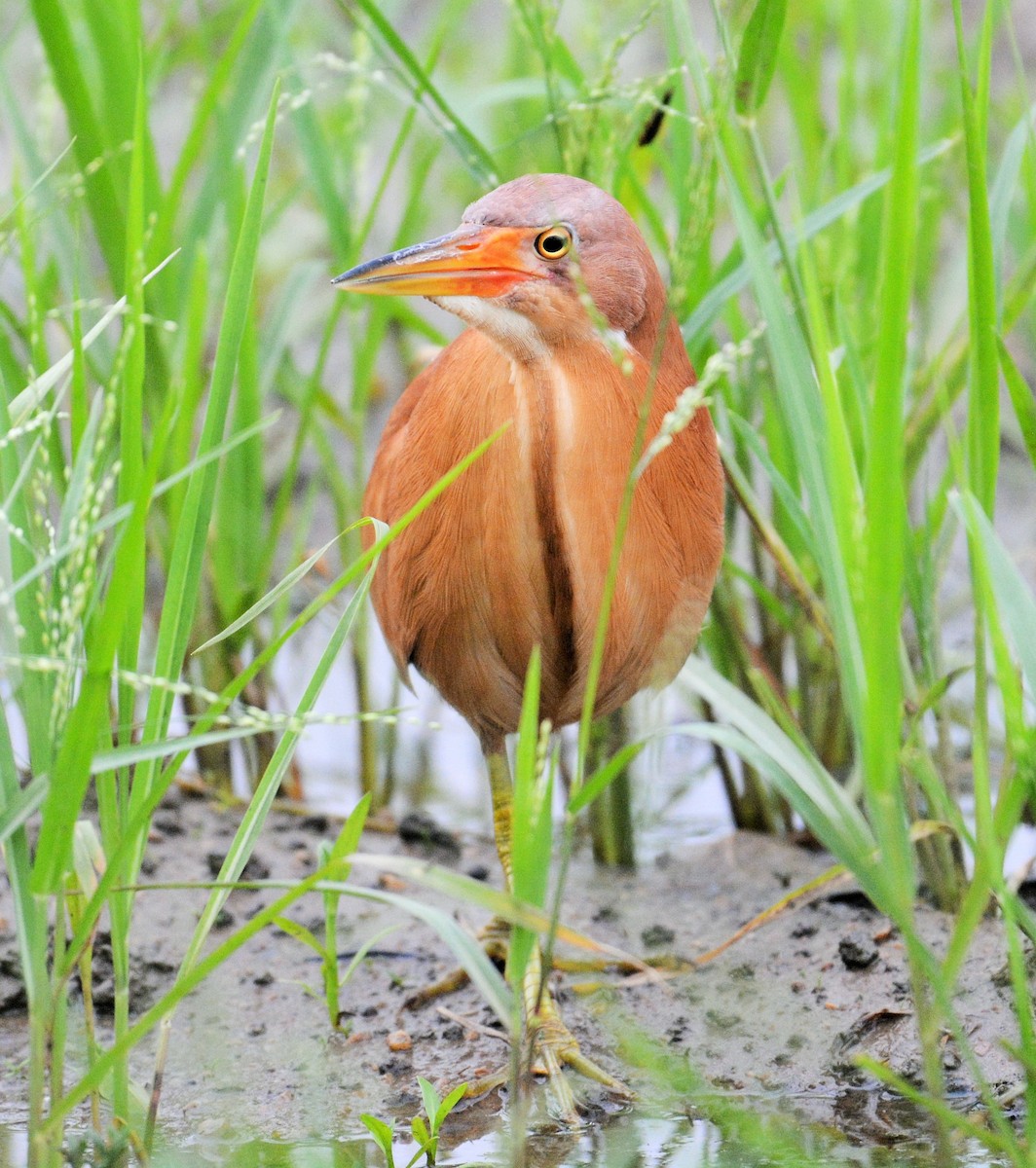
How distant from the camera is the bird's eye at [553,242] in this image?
6.45ft

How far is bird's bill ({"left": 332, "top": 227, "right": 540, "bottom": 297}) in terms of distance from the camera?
1909 mm

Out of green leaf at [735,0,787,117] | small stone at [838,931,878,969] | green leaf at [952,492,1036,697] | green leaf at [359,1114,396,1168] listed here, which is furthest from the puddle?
green leaf at [735,0,787,117]

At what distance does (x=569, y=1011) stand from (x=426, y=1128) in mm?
537

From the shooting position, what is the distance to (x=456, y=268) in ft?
6.32

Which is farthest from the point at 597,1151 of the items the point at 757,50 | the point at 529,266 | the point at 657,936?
the point at 757,50

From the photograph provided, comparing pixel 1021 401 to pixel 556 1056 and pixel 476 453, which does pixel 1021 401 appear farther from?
pixel 556 1056

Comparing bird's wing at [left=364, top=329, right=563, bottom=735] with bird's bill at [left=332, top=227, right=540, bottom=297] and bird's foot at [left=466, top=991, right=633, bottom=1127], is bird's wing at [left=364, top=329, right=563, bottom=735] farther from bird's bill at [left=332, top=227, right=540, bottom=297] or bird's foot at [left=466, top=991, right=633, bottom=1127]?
bird's foot at [left=466, top=991, right=633, bottom=1127]

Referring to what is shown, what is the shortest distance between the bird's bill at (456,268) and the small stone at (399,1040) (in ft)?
3.51

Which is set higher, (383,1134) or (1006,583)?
(1006,583)

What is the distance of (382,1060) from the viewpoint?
2.21 metres

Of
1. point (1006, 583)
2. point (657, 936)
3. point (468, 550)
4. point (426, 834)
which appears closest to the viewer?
point (1006, 583)

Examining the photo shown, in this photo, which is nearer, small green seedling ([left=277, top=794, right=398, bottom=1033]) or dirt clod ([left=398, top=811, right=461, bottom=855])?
small green seedling ([left=277, top=794, right=398, bottom=1033])

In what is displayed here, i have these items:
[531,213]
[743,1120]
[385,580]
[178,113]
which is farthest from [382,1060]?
[178,113]

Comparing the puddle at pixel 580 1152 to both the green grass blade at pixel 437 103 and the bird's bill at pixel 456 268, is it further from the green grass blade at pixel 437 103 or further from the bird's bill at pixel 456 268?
the green grass blade at pixel 437 103
